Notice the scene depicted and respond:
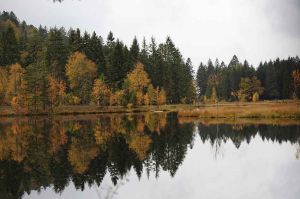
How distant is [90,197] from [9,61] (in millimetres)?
85048

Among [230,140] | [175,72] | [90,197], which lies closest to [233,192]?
[90,197]

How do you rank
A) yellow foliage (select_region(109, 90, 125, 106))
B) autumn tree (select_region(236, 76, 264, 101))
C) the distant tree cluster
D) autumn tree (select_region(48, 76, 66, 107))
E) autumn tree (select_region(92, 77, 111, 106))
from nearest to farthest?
autumn tree (select_region(48, 76, 66, 107)) → autumn tree (select_region(92, 77, 111, 106)) → yellow foliage (select_region(109, 90, 125, 106)) → the distant tree cluster → autumn tree (select_region(236, 76, 264, 101))

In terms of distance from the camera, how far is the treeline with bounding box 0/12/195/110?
77.2m

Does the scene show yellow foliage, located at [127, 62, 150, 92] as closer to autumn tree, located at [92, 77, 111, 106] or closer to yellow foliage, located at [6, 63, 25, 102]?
autumn tree, located at [92, 77, 111, 106]

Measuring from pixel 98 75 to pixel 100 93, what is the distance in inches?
580

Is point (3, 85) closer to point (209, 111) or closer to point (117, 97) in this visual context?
point (117, 97)

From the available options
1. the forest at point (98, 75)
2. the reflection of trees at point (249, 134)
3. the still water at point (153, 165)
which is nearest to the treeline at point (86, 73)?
the forest at point (98, 75)

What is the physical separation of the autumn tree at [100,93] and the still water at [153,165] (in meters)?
41.9

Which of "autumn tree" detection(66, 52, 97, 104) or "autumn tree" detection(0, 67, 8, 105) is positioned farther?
"autumn tree" detection(66, 52, 97, 104)

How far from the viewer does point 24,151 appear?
97.9ft

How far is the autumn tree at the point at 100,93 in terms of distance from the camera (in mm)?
80875

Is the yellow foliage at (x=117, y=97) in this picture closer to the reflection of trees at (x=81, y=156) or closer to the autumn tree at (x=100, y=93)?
the autumn tree at (x=100, y=93)

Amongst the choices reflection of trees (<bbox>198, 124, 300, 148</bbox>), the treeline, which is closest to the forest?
the treeline

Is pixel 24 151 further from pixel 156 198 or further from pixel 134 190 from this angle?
pixel 156 198
